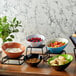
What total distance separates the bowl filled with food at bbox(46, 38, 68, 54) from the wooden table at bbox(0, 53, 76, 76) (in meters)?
0.21

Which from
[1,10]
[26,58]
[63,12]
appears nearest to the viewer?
[26,58]

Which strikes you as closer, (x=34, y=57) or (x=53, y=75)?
(x=53, y=75)

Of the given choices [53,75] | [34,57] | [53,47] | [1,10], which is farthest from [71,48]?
[1,10]

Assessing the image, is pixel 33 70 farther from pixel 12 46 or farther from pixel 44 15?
pixel 44 15

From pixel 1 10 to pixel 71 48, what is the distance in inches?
39.9

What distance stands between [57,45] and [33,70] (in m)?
0.43

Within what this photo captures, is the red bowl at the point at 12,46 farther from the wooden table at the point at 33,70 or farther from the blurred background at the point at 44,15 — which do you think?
the blurred background at the point at 44,15

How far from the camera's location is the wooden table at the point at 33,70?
1.78 metres

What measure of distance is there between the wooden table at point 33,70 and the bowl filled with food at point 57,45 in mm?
214

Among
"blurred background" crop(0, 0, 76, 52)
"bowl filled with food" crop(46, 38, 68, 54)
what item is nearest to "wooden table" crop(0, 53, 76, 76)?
"bowl filled with food" crop(46, 38, 68, 54)

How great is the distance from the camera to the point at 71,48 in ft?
8.09

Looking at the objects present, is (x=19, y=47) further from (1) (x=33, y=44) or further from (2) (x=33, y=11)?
(2) (x=33, y=11)

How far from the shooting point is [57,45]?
2143mm

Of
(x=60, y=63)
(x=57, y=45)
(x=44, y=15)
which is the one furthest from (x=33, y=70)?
(x=44, y=15)
